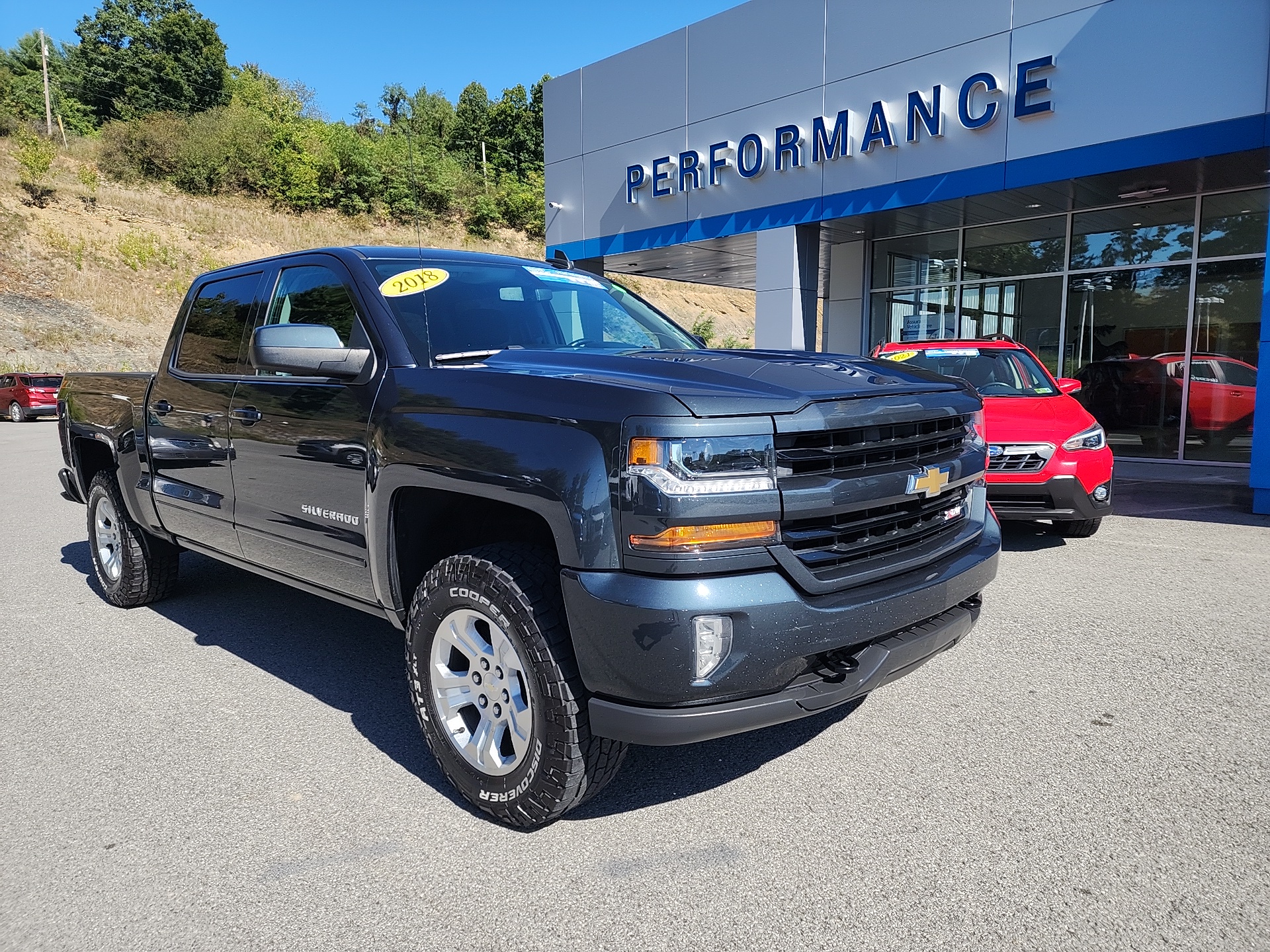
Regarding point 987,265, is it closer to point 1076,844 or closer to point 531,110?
point 1076,844

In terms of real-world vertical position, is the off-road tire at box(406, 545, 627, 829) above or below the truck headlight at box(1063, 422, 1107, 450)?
below

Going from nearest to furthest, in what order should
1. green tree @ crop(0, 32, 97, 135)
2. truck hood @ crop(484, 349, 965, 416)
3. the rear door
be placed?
truck hood @ crop(484, 349, 965, 416) → the rear door → green tree @ crop(0, 32, 97, 135)

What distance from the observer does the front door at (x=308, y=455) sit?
3166mm

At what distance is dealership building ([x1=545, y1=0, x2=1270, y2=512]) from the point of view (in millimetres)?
9898

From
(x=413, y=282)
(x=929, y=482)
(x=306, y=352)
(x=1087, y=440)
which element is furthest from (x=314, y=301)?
(x=1087, y=440)

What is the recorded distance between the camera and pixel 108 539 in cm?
535

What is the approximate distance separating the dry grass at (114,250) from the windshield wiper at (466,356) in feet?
76.5

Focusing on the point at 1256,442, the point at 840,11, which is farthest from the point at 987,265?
the point at 1256,442

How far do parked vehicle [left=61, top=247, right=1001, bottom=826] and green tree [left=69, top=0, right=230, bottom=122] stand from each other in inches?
2251

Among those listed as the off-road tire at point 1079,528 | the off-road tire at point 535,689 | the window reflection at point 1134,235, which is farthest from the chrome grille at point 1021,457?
the window reflection at point 1134,235

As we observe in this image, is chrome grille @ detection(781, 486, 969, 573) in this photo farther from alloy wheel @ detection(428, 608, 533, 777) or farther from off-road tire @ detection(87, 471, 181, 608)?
off-road tire @ detection(87, 471, 181, 608)

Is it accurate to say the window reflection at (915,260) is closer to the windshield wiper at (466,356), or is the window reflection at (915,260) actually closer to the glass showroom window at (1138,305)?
the glass showroom window at (1138,305)

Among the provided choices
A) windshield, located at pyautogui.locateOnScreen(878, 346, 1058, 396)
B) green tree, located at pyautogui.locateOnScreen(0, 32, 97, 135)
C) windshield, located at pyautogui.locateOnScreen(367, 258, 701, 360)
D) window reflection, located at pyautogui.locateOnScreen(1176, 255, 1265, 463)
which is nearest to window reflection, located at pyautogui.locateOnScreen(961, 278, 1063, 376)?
window reflection, located at pyautogui.locateOnScreen(1176, 255, 1265, 463)

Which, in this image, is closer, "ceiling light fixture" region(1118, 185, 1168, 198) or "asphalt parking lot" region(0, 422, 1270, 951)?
"asphalt parking lot" region(0, 422, 1270, 951)
